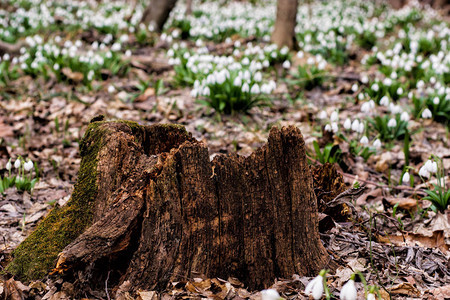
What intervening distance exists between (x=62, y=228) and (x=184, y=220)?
730 mm

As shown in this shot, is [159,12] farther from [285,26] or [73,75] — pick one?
[73,75]

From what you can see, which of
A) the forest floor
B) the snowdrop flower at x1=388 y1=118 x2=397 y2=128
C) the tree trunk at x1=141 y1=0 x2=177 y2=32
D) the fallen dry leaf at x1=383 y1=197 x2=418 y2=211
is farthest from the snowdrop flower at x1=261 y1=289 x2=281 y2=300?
the tree trunk at x1=141 y1=0 x2=177 y2=32

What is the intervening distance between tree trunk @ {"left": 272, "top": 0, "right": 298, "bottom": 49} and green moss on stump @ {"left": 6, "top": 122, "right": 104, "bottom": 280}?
6483 millimetres

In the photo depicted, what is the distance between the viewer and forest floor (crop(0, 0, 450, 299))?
2.36 metres

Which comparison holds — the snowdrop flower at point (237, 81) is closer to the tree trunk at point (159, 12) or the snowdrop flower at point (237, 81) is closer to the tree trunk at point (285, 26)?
the tree trunk at point (285, 26)

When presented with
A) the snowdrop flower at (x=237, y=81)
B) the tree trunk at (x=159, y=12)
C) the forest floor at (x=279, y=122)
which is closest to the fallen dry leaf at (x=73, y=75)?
the forest floor at (x=279, y=122)

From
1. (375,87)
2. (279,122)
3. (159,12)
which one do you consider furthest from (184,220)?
(159,12)

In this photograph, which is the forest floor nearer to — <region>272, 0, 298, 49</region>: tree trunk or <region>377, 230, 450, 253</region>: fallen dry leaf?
<region>377, 230, 450, 253</region>: fallen dry leaf

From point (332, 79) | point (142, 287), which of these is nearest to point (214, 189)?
point (142, 287)

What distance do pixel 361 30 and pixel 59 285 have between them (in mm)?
10318

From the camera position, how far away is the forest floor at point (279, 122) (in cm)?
236

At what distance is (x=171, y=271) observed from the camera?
2014 millimetres

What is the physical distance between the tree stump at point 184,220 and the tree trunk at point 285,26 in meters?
6.47

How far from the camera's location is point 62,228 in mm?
2168
